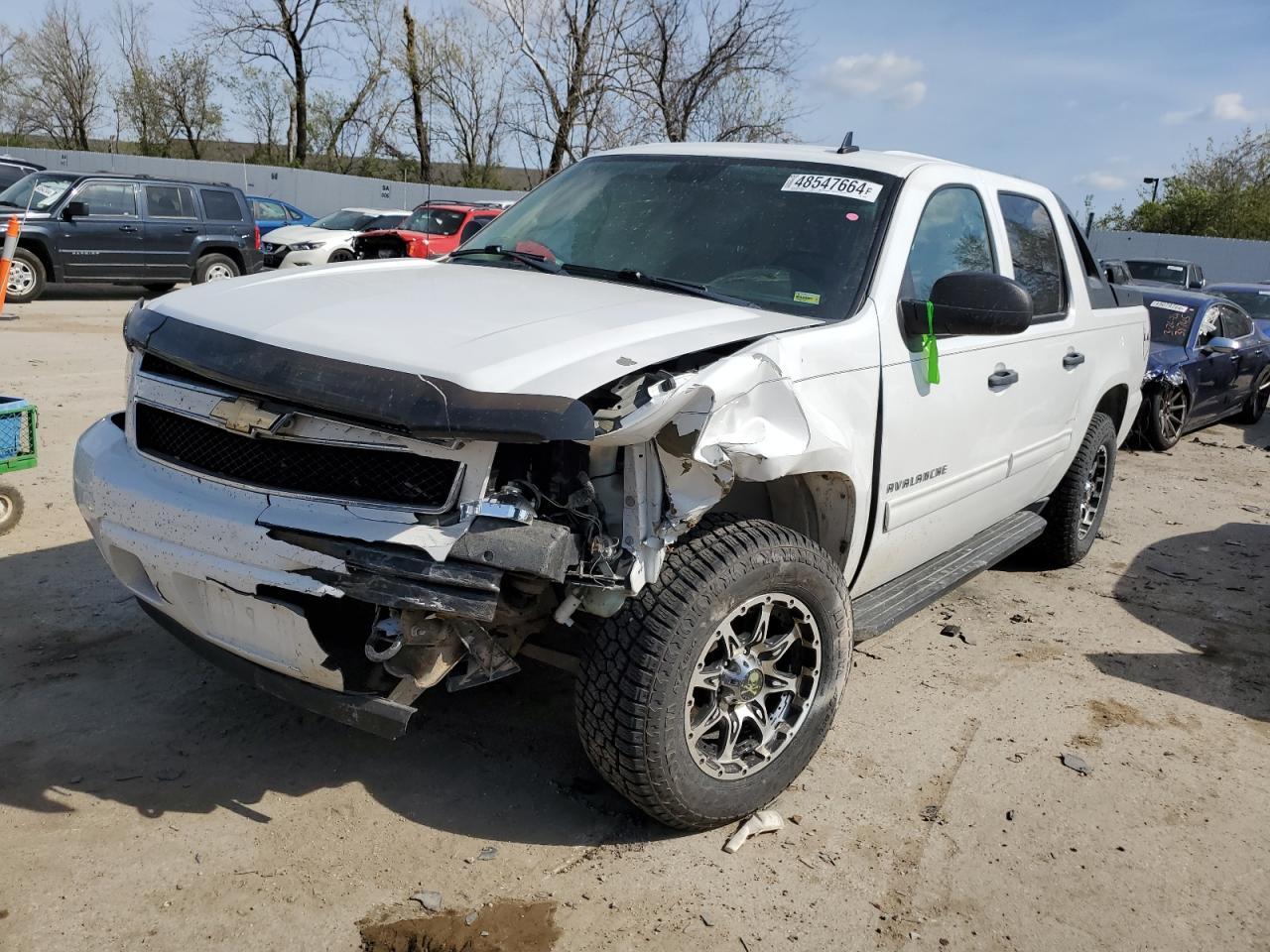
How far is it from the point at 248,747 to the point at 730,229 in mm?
2319

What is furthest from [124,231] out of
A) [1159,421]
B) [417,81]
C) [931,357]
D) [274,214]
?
[417,81]

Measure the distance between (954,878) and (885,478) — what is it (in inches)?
47.3

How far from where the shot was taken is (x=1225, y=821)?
3322 mm

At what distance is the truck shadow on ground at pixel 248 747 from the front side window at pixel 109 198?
12.1 meters

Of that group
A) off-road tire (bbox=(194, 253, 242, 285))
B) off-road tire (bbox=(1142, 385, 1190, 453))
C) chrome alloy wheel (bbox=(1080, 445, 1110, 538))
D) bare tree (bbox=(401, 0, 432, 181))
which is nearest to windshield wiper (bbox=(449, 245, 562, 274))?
chrome alloy wheel (bbox=(1080, 445, 1110, 538))

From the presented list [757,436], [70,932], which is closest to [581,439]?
[757,436]

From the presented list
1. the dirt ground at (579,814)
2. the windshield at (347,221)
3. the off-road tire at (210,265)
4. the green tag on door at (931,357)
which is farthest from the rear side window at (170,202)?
the green tag on door at (931,357)

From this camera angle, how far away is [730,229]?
Result: 3.60 m

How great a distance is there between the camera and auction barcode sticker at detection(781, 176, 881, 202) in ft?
11.8

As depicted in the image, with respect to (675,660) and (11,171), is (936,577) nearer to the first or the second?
(675,660)

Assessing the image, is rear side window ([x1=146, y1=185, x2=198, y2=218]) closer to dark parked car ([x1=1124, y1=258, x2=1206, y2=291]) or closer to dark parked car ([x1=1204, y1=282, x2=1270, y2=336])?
dark parked car ([x1=1204, y1=282, x2=1270, y2=336])

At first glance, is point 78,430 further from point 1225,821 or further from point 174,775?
point 1225,821

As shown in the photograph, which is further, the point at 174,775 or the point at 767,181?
the point at 767,181

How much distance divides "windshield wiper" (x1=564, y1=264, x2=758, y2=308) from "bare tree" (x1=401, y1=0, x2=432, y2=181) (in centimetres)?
3775
